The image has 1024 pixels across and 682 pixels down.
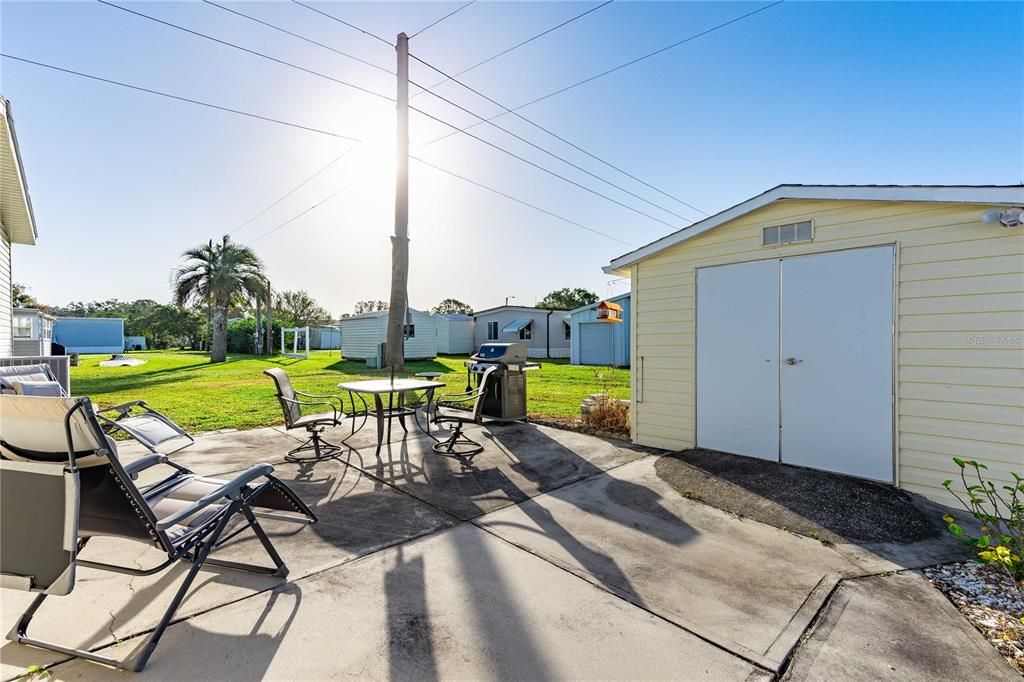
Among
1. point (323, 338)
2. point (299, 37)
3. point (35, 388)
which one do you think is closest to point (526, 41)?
point (299, 37)

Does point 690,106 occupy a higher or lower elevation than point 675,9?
lower

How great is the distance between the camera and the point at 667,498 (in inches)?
145

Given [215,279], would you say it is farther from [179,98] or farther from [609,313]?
[609,313]

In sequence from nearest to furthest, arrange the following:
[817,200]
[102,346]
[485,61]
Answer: [817,200] → [485,61] → [102,346]

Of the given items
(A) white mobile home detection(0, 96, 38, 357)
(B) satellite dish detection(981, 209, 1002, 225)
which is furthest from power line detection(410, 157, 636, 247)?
(B) satellite dish detection(981, 209, 1002, 225)

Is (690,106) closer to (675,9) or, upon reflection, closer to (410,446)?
(675,9)

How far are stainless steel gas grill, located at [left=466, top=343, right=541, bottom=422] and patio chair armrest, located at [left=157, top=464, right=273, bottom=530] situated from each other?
421 cm

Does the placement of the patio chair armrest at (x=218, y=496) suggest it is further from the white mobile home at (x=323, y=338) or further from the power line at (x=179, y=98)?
the white mobile home at (x=323, y=338)

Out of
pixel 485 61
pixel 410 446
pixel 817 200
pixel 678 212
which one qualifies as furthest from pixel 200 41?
pixel 678 212

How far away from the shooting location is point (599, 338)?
62.8ft

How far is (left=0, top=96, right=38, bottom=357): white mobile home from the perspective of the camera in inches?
210

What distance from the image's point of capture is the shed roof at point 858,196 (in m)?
3.31

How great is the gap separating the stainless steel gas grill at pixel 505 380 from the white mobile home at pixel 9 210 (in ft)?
20.7

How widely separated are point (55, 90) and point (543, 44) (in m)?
8.72
